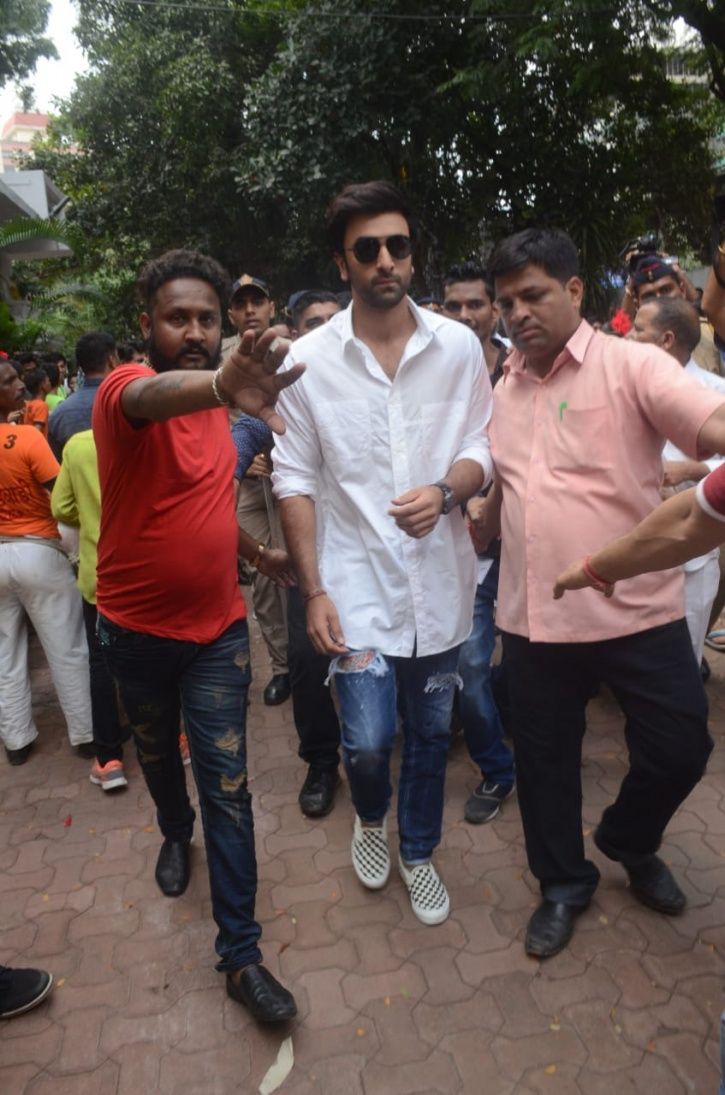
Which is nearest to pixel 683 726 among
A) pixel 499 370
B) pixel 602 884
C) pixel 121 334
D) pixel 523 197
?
pixel 602 884

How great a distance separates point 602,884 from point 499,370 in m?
2.35

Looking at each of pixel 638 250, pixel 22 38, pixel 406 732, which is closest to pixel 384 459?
pixel 406 732

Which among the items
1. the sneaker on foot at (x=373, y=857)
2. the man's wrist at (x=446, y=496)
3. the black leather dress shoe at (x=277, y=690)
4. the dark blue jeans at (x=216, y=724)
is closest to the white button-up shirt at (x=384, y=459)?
the man's wrist at (x=446, y=496)

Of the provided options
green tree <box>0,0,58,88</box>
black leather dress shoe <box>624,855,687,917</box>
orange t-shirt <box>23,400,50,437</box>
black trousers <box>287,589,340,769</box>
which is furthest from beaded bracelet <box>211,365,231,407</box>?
green tree <box>0,0,58,88</box>

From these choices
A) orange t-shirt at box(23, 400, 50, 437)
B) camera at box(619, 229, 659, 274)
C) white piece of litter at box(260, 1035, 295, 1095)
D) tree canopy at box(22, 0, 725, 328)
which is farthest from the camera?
tree canopy at box(22, 0, 725, 328)

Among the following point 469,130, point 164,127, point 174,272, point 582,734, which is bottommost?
point 582,734

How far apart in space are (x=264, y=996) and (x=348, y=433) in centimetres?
175

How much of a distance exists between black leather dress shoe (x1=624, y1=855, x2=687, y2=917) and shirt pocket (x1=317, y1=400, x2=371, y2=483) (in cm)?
168

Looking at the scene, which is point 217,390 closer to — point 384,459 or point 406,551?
point 384,459

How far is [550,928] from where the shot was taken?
2.71 m

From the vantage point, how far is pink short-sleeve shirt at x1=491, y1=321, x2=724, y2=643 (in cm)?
240

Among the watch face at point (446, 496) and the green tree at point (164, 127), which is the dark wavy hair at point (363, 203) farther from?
the green tree at point (164, 127)

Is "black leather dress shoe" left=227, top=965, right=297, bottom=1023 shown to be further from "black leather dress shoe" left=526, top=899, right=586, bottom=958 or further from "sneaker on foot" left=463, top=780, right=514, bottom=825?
"sneaker on foot" left=463, top=780, right=514, bottom=825

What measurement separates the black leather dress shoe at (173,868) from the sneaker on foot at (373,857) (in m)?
0.70
